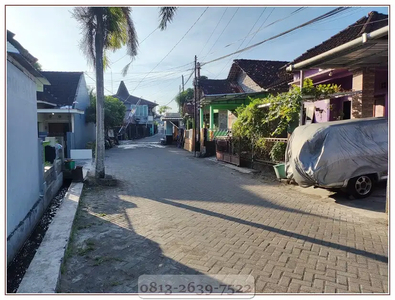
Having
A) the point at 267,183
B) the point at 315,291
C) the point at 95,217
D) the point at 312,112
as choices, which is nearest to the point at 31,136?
the point at 95,217

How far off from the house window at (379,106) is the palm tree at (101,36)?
8593 mm

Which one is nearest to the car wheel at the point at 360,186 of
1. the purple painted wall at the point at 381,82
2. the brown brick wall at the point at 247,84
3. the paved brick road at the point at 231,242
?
the paved brick road at the point at 231,242

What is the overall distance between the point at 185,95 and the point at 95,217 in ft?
115

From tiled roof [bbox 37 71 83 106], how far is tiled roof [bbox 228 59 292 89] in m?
11.8

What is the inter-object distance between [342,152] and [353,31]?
7195mm

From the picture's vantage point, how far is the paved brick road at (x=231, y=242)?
135 inches

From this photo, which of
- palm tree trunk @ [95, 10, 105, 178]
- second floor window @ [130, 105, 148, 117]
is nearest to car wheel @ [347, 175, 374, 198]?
palm tree trunk @ [95, 10, 105, 178]

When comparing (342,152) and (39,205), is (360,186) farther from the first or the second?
(39,205)

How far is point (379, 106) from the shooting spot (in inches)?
413

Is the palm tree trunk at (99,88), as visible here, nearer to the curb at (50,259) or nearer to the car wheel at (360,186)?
the curb at (50,259)

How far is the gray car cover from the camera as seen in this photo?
6598 millimetres

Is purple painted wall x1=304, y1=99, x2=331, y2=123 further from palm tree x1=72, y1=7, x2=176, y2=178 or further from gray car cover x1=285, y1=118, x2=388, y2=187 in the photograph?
palm tree x1=72, y1=7, x2=176, y2=178

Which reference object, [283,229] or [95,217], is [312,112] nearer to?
[283,229]

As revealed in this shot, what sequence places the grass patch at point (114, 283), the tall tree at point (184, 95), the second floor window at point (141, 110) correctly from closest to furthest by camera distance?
the grass patch at point (114, 283)
the tall tree at point (184, 95)
the second floor window at point (141, 110)
